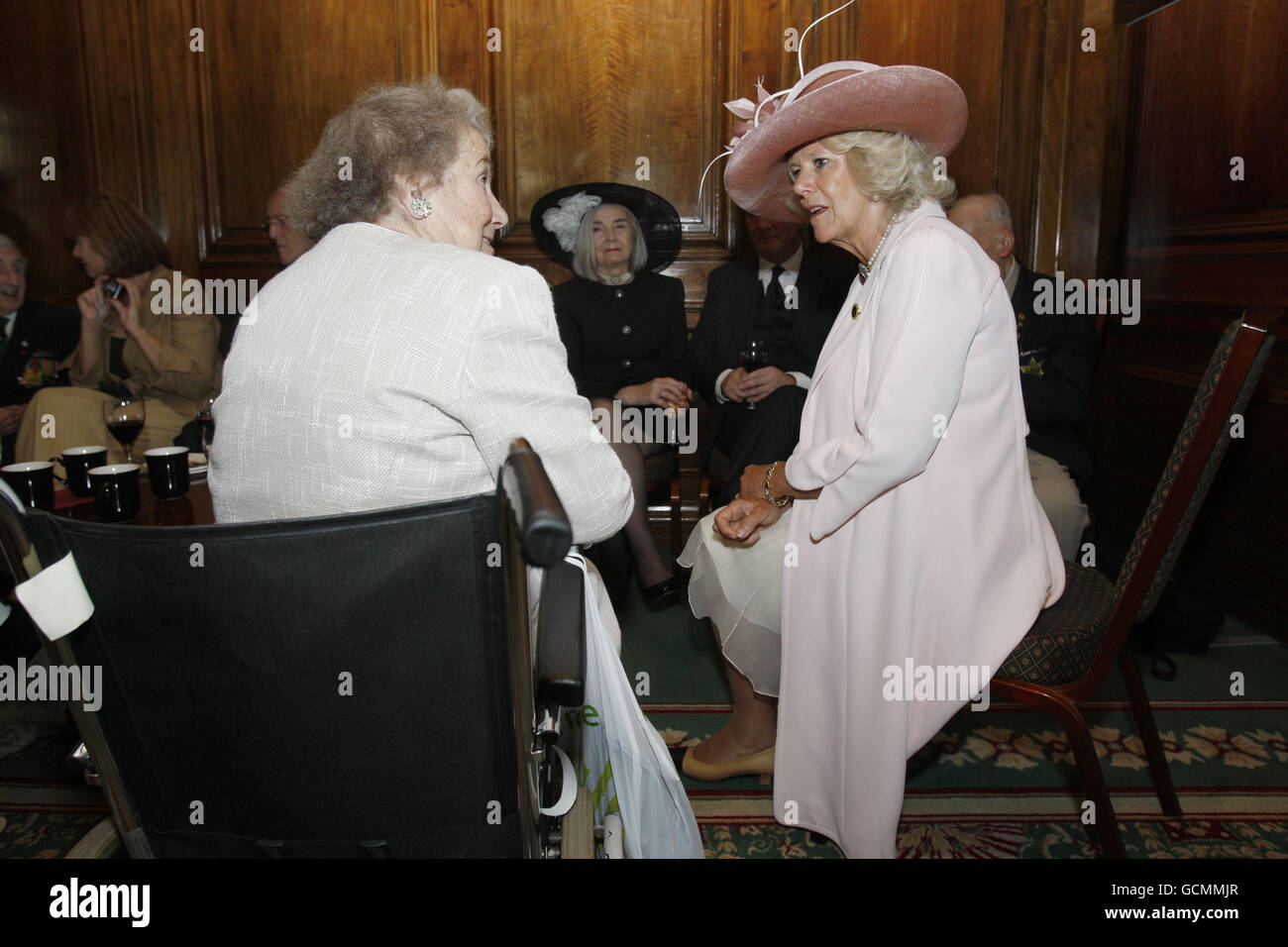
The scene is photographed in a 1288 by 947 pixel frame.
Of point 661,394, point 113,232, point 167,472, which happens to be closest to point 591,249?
point 661,394

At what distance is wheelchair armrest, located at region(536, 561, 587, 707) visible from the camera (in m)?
0.85

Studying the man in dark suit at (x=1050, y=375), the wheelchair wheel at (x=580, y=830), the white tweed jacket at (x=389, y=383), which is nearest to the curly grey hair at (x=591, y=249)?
the man in dark suit at (x=1050, y=375)

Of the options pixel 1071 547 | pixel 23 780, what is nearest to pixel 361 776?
pixel 23 780

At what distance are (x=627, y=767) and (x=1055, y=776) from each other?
1.37 meters

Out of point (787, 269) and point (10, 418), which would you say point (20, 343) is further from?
point (787, 269)

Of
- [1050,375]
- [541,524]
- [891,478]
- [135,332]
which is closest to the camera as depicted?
[541,524]

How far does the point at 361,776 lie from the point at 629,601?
2474 millimetres

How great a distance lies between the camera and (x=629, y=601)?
340cm

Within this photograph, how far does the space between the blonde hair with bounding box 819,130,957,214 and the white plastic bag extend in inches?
38.9

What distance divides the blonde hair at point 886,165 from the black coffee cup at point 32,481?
1.69m

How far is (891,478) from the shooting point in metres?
1.56

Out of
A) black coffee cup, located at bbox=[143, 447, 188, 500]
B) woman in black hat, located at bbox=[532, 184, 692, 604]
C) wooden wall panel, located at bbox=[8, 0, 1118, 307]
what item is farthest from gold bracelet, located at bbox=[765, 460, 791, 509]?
wooden wall panel, located at bbox=[8, 0, 1118, 307]

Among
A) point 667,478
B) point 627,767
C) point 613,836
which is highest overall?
point 667,478
